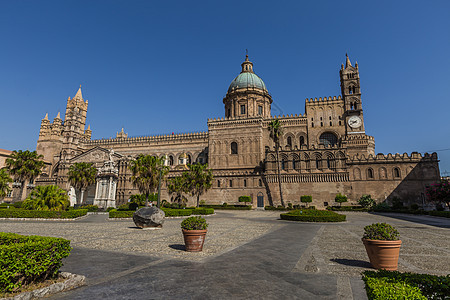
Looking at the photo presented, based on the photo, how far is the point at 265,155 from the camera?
49.5 meters

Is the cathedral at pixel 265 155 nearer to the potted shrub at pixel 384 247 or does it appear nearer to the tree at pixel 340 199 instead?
the tree at pixel 340 199

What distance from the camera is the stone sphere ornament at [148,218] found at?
16016mm

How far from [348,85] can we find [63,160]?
226 ft

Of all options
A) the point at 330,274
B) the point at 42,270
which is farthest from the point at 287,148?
the point at 42,270

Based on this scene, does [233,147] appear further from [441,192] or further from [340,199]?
[441,192]

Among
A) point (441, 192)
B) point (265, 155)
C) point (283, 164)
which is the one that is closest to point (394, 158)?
point (441, 192)

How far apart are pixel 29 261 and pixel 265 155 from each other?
4628 centimetres

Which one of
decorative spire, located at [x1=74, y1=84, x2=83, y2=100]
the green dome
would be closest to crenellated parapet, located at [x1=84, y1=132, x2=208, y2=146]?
the green dome

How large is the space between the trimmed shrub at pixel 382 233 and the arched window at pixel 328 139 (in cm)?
4633

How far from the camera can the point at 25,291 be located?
467 cm

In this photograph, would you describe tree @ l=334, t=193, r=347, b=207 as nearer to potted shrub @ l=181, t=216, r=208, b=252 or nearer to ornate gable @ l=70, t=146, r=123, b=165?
potted shrub @ l=181, t=216, r=208, b=252

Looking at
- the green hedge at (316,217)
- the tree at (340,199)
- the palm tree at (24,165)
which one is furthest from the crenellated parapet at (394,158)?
the palm tree at (24,165)

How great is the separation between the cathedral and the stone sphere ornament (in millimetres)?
30607

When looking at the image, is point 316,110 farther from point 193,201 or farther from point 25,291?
point 25,291
